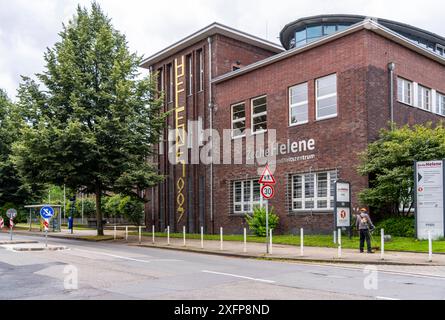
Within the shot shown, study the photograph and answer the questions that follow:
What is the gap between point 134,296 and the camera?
9742mm

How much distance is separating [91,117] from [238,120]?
325 inches

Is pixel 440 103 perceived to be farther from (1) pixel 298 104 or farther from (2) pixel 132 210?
(2) pixel 132 210

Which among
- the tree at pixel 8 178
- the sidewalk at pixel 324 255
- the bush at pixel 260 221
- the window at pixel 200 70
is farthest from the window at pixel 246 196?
the tree at pixel 8 178

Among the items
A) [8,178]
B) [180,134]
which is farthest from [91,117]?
[8,178]

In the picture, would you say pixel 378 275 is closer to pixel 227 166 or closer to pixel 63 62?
pixel 227 166

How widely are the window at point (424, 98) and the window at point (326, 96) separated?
5118mm

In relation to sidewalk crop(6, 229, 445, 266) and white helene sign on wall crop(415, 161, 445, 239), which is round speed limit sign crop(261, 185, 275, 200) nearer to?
sidewalk crop(6, 229, 445, 266)

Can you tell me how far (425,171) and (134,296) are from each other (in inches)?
566

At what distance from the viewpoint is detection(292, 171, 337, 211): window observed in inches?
1014

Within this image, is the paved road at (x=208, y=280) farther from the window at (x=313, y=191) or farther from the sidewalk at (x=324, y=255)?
the window at (x=313, y=191)

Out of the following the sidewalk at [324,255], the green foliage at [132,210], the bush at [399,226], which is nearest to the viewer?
the sidewalk at [324,255]

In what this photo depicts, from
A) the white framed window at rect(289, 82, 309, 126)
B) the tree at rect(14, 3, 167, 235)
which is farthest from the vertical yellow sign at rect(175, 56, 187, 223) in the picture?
the white framed window at rect(289, 82, 309, 126)

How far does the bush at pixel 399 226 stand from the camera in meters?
21.9
